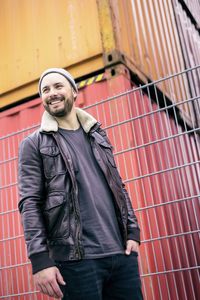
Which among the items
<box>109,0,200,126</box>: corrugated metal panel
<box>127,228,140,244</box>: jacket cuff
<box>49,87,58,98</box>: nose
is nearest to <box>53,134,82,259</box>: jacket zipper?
<box>49,87,58,98</box>: nose

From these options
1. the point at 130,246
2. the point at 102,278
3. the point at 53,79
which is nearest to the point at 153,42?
the point at 53,79

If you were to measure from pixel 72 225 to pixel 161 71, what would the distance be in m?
4.66

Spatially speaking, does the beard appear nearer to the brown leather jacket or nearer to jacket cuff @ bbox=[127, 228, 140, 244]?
the brown leather jacket

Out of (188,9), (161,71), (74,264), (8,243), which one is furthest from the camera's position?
(188,9)

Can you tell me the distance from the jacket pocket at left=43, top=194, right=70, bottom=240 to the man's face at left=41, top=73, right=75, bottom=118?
51cm

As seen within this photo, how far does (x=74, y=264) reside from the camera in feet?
6.93

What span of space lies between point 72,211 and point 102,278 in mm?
356

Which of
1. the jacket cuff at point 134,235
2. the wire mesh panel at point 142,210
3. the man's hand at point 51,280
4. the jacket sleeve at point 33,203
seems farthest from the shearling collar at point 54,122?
the wire mesh panel at point 142,210

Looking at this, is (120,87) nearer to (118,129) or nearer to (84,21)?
(118,129)

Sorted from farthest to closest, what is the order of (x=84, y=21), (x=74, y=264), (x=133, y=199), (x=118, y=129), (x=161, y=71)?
(x=161, y=71), (x=84, y=21), (x=118, y=129), (x=133, y=199), (x=74, y=264)

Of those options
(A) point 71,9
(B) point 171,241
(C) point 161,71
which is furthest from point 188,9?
(B) point 171,241

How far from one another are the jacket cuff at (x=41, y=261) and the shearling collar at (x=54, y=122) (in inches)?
26.6

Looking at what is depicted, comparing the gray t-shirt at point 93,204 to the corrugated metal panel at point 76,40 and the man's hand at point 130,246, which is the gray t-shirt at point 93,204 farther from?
the corrugated metal panel at point 76,40

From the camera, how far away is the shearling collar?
2406 mm
